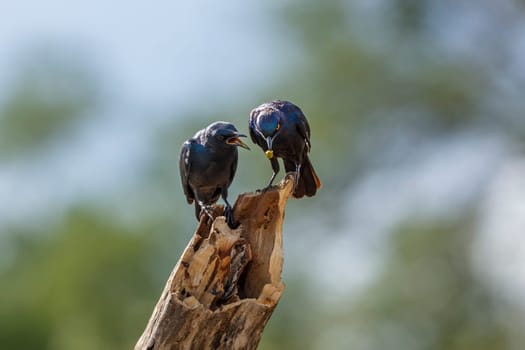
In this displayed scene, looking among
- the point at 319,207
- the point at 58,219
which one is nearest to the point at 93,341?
the point at 58,219

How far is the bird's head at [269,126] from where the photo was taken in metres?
10.2

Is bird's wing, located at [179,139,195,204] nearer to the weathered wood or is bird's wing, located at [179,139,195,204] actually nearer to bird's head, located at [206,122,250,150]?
bird's head, located at [206,122,250,150]

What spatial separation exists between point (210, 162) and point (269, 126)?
89 cm

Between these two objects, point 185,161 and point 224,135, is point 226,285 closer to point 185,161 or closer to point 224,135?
point 224,135

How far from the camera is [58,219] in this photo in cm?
3344

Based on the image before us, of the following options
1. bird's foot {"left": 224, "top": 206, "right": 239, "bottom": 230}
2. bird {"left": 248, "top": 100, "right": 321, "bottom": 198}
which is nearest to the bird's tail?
bird {"left": 248, "top": 100, "right": 321, "bottom": 198}

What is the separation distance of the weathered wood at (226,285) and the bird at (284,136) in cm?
173

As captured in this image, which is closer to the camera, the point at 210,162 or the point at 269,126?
the point at 269,126

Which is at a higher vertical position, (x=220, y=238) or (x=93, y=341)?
(x=93, y=341)

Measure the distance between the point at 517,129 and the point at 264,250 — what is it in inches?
759

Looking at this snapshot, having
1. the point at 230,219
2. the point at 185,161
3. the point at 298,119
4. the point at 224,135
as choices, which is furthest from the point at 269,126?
the point at 230,219

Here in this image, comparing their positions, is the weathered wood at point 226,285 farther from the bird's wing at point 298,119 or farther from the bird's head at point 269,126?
the bird's wing at point 298,119

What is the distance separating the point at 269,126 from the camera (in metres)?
10.2

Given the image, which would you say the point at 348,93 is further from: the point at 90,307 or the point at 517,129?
the point at 90,307
